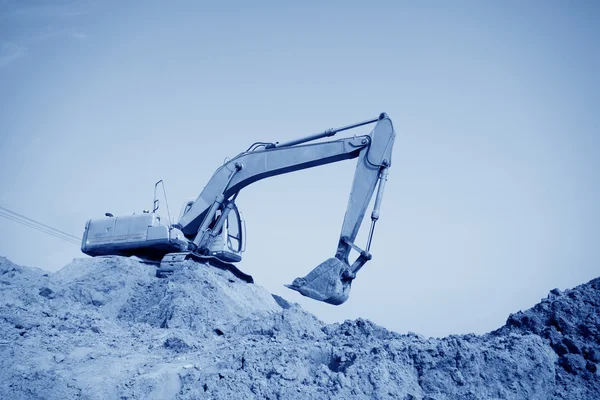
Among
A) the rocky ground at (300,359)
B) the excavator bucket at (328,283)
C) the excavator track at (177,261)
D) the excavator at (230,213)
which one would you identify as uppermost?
the excavator at (230,213)

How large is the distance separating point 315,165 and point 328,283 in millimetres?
3180

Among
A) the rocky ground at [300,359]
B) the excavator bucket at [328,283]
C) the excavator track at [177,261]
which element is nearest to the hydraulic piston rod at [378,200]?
the excavator bucket at [328,283]

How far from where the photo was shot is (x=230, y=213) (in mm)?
11734

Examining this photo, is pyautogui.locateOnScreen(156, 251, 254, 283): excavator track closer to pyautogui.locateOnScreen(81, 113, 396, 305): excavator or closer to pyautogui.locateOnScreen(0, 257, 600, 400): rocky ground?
pyautogui.locateOnScreen(81, 113, 396, 305): excavator

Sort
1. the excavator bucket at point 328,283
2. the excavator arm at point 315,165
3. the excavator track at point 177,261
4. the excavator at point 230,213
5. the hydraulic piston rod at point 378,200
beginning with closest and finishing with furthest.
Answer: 1. the excavator bucket at point 328,283
2. the excavator arm at point 315,165
3. the hydraulic piston rod at point 378,200
4. the excavator at point 230,213
5. the excavator track at point 177,261

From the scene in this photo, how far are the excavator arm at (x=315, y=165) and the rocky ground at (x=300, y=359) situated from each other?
86 cm

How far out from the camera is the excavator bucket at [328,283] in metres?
7.91

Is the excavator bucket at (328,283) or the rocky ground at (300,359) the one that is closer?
the rocky ground at (300,359)

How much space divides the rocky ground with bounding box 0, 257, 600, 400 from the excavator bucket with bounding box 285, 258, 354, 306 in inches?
23.3

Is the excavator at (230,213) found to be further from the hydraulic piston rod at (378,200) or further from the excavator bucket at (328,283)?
the excavator bucket at (328,283)

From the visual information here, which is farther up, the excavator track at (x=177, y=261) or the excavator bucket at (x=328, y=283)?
the excavator track at (x=177, y=261)

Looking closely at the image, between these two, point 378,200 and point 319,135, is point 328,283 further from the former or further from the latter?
point 319,135

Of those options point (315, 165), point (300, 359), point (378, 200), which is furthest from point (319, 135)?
point (300, 359)

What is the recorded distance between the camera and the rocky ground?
5.07m
